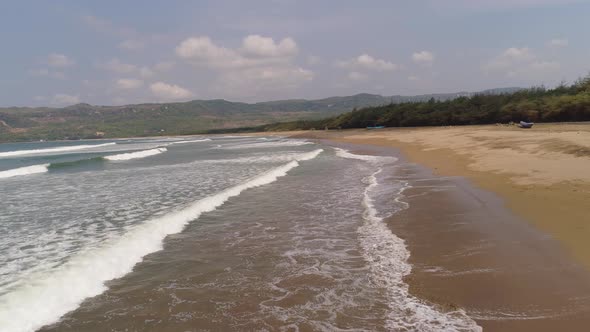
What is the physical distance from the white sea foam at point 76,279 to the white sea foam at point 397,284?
4525 mm

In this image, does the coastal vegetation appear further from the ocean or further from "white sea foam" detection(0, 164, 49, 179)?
"white sea foam" detection(0, 164, 49, 179)

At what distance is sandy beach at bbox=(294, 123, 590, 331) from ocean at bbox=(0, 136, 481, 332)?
46 centimetres

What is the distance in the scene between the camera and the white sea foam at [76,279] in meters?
5.66

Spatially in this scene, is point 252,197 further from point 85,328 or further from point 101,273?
point 85,328

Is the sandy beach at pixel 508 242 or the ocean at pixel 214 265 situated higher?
the sandy beach at pixel 508 242

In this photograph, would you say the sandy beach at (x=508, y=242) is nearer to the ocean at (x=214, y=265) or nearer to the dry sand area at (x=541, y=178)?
the dry sand area at (x=541, y=178)

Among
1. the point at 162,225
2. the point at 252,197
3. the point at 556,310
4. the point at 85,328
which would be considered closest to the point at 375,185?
the point at 252,197

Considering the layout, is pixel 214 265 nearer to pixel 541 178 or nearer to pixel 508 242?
pixel 508 242

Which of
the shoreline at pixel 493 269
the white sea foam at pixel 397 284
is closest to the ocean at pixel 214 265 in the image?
the white sea foam at pixel 397 284

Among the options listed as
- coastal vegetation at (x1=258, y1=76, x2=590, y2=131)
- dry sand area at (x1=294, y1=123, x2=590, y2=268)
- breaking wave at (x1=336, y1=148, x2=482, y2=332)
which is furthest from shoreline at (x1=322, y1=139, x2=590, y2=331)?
coastal vegetation at (x1=258, y1=76, x2=590, y2=131)

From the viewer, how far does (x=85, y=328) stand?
206 inches

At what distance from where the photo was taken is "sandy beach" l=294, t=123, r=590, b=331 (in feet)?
16.4

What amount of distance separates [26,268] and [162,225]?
3.30m

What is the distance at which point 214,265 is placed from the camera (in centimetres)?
755
